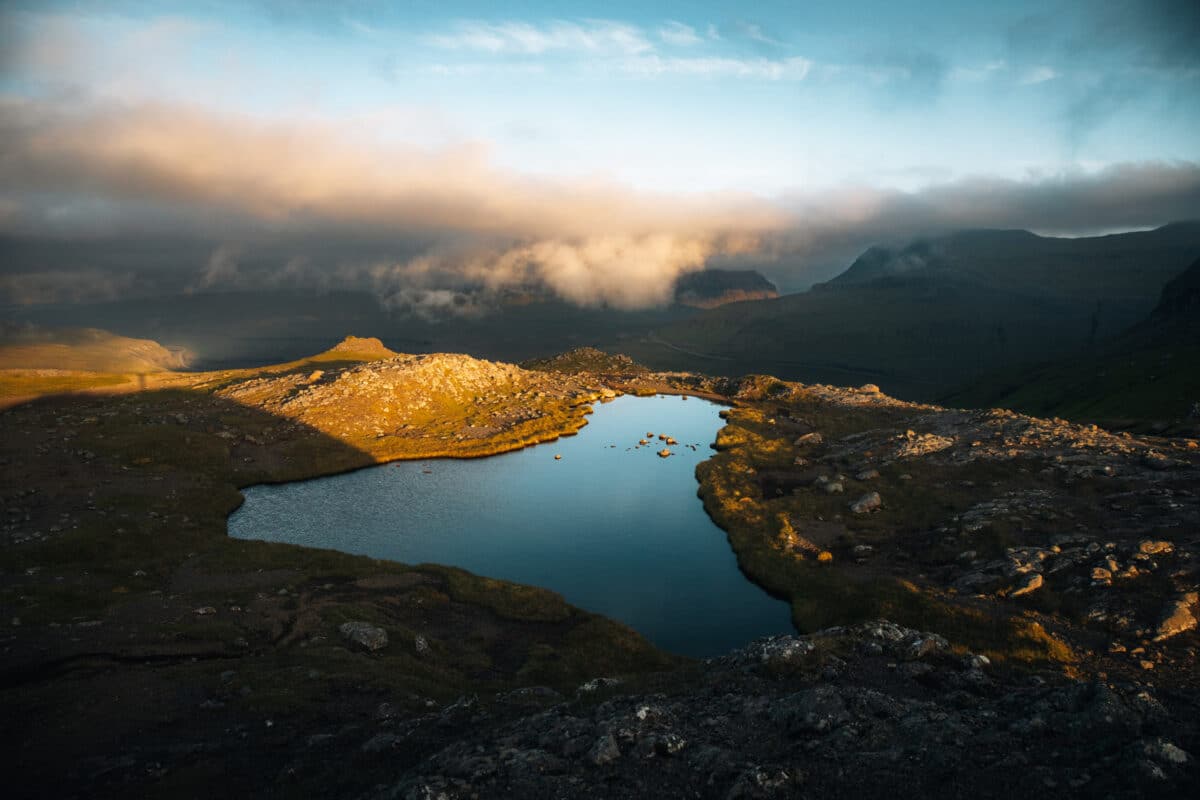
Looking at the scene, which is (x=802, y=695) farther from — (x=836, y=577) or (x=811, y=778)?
(x=836, y=577)

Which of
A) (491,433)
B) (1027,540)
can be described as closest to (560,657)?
(1027,540)

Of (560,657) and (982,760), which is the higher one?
(982,760)

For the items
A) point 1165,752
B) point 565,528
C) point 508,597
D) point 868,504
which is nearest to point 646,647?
point 508,597

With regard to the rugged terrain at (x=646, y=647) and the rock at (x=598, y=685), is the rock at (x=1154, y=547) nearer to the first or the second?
the rugged terrain at (x=646, y=647)

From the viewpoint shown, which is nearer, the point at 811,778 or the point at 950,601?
the point at 811,778

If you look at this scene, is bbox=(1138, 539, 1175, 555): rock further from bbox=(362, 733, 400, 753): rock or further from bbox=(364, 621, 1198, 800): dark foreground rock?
bbox=(362, 733, 400, 753): rock

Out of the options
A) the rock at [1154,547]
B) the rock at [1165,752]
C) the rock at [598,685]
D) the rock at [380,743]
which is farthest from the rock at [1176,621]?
the rock at [380,743]

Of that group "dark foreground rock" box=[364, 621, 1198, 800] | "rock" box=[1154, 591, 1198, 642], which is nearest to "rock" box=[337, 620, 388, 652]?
"dark foreground rock" box=[364, 621, 1198, 800]
